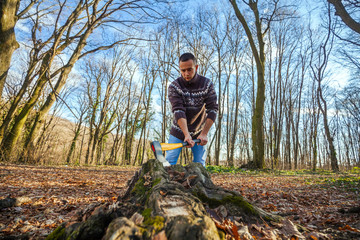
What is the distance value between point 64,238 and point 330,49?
774 inches

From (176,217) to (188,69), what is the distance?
232 cm

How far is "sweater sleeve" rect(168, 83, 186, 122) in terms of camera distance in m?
3.03

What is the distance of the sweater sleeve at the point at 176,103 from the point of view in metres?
3.03

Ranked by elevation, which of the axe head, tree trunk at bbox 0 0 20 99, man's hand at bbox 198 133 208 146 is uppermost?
tree trunk at bbox 0 0 20 99

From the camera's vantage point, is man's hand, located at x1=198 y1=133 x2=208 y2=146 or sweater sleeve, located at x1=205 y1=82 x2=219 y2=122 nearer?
man's hand, located at x1=198 y1=133 x2=208 y2=146

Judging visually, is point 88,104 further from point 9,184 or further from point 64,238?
point 64,238

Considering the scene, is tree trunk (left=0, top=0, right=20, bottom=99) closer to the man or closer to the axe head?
the man

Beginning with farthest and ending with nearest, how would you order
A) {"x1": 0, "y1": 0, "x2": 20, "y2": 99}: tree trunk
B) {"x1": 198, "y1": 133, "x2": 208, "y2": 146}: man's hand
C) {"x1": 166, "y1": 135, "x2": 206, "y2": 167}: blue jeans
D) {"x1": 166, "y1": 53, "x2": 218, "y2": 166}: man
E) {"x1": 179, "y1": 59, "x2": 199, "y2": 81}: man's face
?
{"x1": 0, "y1": 0, "x2": 20, "y2": 99}: tree trunk → {"x1": 166, "y1": 135, "x2": 206, "y2": 167}: blue jeans → {"x1": 166, "y1": 53, "x2": 218, "y2": 166}: man → {"x1": 198, "y1": 133, "x2": 208, "y2": 146}: man's hand → {"x1": 179, "y1": 59, "x2": 199, "y2": 81}: man's face

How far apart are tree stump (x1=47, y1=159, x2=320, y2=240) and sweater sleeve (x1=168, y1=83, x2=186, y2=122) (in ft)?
3.22

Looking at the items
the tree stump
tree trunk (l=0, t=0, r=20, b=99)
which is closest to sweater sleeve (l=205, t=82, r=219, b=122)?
the tree stump

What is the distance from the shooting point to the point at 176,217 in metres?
1.07

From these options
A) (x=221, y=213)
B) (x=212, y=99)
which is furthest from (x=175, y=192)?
(x=212, y=99)

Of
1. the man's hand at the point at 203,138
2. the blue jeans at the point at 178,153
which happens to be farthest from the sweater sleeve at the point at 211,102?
the blue jeans at the point at 178,153

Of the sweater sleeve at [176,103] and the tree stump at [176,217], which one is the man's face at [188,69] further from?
the tree stump at [176,217]
